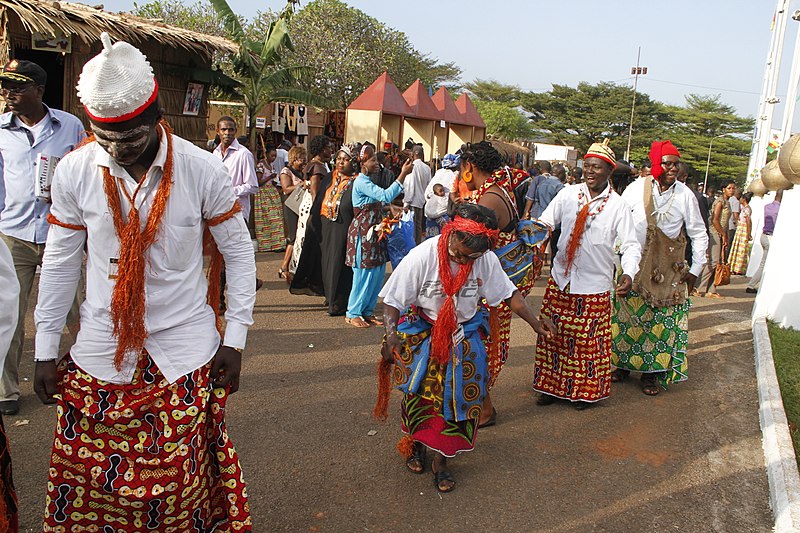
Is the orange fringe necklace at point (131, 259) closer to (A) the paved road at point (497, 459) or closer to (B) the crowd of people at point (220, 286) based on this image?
(B) the crowd of people at point (220, 286)

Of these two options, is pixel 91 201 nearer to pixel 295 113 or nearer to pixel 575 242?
pixel 575 242

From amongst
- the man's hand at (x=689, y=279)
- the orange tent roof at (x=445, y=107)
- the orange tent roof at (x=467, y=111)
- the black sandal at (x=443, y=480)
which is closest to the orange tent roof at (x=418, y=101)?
the orange tent roof at (x=445, y=107)

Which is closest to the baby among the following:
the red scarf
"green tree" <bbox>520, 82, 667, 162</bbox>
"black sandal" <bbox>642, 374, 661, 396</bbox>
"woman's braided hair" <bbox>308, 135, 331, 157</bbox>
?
"woman's braided hair" <bbox>308, 135, 331, 157</bbox>

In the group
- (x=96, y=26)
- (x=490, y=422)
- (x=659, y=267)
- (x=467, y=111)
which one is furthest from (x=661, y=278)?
(x=467, y=111)

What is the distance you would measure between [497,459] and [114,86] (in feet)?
10.8

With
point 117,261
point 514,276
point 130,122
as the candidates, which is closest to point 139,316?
point 117,261

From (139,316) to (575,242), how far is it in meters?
3.67

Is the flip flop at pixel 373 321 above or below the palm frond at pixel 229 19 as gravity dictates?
below

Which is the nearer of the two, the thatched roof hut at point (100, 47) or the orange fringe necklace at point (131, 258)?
the orange fringe necklace at point (131, 258)

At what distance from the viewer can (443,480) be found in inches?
158

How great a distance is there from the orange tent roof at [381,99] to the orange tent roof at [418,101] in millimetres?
1211

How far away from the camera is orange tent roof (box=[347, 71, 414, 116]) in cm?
1775

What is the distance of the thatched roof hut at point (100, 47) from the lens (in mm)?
→ 8242

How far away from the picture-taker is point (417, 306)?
4082 mm
